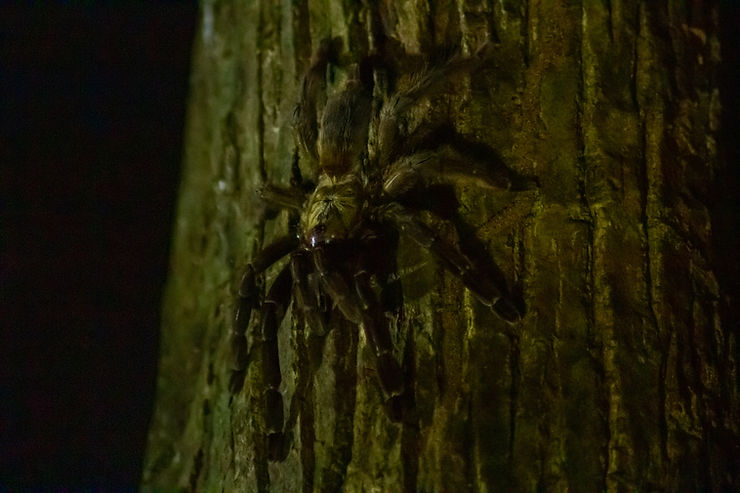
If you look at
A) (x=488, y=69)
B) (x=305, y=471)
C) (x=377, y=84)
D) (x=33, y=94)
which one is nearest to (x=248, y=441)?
(x=305, y=471)

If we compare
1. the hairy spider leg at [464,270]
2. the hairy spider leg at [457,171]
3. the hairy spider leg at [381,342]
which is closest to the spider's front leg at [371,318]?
the hairy spider leg at [381,342]

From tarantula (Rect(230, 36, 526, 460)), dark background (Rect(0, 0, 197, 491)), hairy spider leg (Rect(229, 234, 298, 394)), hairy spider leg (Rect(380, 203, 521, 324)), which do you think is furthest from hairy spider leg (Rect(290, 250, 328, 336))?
dark background (Rect(0, 0, 197, 491))

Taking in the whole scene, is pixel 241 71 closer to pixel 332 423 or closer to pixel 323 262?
pixel 323 262

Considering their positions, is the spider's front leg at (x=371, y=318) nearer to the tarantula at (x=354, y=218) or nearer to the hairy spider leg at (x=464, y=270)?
the tarantula at (x=354, y=218)

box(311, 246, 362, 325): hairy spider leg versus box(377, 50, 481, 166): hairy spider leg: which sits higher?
box(377, 50, 481, 166): hairy spider leg

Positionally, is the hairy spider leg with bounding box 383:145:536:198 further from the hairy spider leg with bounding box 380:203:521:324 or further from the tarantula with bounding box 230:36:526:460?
the hairy spider leg with bounding box 380:203:521:324

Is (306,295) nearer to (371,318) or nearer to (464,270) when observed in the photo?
(371,318)

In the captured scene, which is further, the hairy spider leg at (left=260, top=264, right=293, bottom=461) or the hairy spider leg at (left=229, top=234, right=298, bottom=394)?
the hairy spider leg at (left=229, top=234, right=298, bottom=394)
